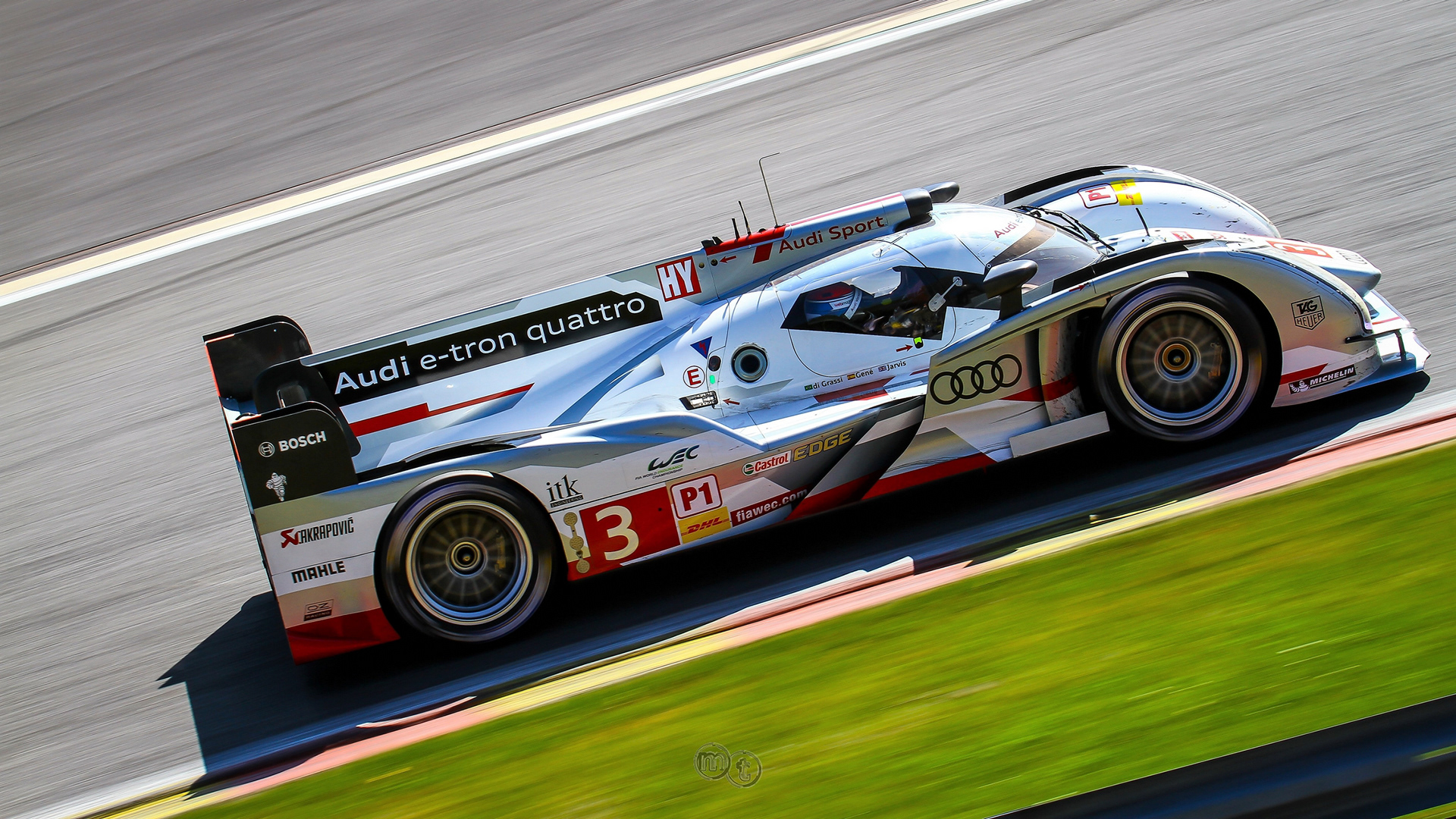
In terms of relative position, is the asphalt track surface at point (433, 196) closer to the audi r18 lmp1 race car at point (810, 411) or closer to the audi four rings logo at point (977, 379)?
the audi r18 lmp1 race car at point (810, 411)

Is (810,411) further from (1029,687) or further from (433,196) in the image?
(433,196)

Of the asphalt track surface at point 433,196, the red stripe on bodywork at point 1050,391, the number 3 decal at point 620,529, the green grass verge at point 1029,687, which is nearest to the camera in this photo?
the green grass verge at point 1029,687

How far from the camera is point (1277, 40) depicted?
934cm

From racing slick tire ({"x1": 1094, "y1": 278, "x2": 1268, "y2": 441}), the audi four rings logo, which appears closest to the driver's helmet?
the audi four rings logo

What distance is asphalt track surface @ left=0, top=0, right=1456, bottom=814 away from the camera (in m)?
5.37

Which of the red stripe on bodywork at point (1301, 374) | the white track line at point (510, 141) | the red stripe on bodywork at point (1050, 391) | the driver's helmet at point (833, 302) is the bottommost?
the red stripe on bodywork at point (1301, 374)

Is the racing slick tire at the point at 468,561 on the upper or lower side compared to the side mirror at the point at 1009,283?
lower

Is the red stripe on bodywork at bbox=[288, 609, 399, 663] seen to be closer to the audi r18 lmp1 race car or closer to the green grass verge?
the audi r18 lmp1 race car

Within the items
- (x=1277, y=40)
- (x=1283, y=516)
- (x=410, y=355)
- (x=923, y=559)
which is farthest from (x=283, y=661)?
(x=1277, y=40)

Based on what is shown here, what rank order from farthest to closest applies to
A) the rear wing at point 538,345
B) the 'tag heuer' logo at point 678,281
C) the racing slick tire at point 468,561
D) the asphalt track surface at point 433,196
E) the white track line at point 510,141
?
the white track line at point 510,141 → the 'tag heuer' logo at point 678,281 → the rear wing at point 538,345 → the asphalt track surface at point 433,196 → the racing slick tire at point 468,561

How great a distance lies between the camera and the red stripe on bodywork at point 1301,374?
17.1 ft

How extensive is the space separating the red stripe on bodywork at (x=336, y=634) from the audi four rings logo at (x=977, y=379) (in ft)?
8.95

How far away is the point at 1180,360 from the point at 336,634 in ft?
13.4

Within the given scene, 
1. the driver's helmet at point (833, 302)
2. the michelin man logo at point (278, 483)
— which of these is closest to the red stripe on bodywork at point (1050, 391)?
the driver's helmet at point (833, 302)
